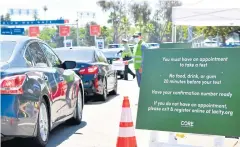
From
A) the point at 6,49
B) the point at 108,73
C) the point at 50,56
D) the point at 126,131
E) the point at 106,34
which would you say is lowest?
the point at 106,34

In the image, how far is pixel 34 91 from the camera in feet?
20.6

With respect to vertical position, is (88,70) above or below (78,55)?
below

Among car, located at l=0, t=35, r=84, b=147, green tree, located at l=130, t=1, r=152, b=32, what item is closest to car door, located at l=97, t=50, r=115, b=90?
car, located at l=0, t=35, r=84, b=147

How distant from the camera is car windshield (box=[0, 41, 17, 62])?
6.49m

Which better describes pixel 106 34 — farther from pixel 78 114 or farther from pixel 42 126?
pixel 42 126

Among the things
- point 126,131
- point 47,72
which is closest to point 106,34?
point 47,72

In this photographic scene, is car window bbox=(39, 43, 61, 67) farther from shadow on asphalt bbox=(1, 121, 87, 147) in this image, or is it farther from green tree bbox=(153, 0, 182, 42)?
green tree bbox=(153, 0, 182, 42)

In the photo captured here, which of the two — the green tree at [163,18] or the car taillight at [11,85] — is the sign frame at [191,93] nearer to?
the car taillight at [11,85]

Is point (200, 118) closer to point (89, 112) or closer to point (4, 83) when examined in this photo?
point (4, 83)

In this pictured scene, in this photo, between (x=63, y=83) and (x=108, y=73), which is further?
(x=108, y=73)

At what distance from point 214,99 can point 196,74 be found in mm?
359

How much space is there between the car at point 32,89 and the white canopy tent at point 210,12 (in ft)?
9.32

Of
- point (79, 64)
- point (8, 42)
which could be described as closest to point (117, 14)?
point (79, 64)

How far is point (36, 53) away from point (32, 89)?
3.94 ft
